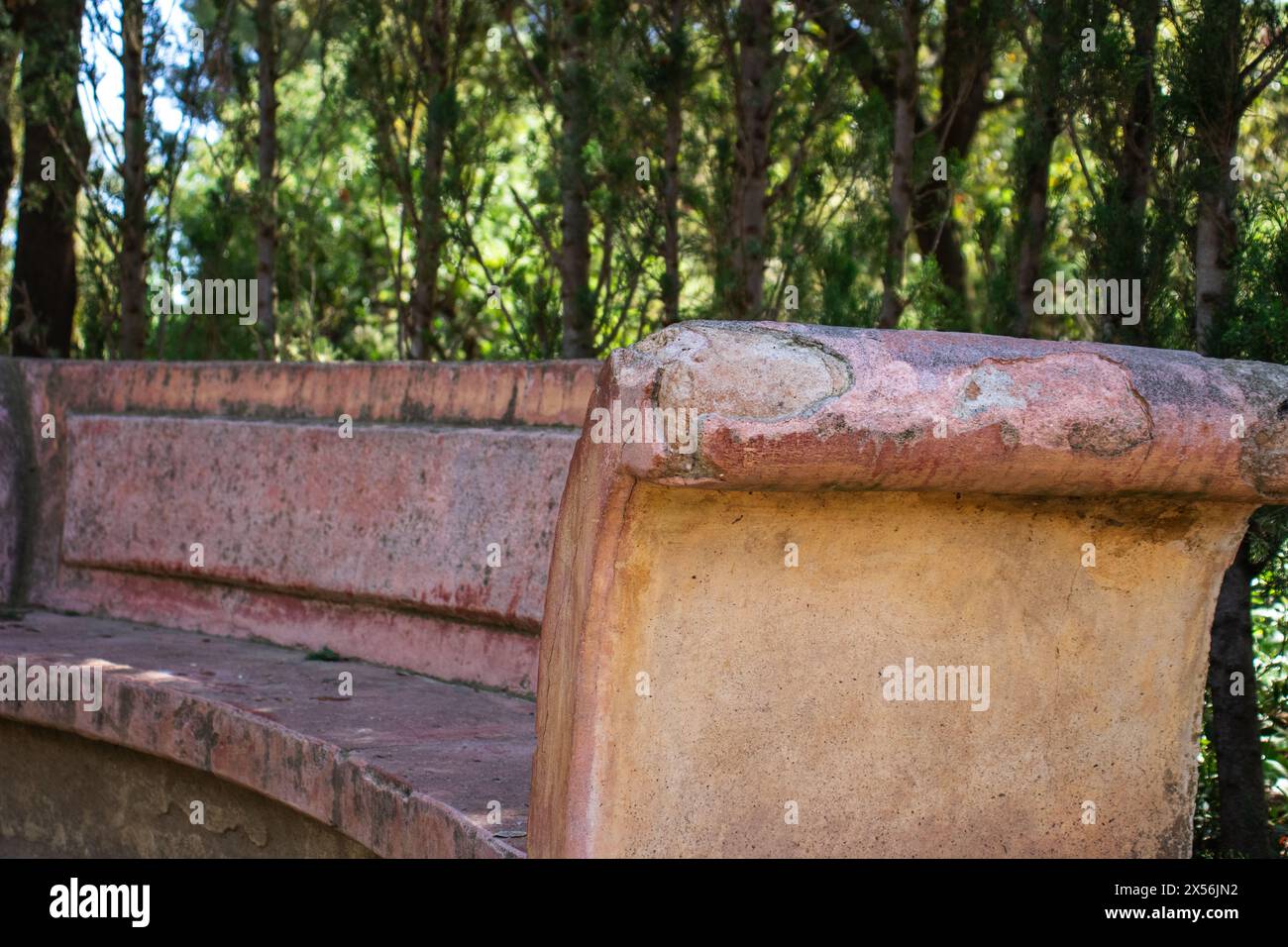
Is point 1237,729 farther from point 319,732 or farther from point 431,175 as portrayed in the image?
point 431,175

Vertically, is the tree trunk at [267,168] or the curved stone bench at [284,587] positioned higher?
the tree trunk at [267,168]

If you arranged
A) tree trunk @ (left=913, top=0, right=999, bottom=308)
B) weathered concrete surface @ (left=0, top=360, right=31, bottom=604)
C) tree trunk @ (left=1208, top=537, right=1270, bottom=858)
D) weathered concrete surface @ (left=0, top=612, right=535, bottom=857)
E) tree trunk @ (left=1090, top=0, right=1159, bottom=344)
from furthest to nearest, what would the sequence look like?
1. tree trunk @ (left=913, top=0, right=999, bottom=308)
2. weathered concrete surface @ (left=0, top=360, right=31, bottom=604)
3. tree trunk @ (left=1090, top=0, right=1159, bottom=344)
4. tree trunk @ (left=1208, top=537, right=1270, bottom=858)
5. weathered concrete surface @ (left=0, top=612, right=535, bottom=857)

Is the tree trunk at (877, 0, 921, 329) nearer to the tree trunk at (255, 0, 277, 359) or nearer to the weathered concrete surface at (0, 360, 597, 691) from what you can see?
the weathered concrete surface at (0, 360, 597, 691)

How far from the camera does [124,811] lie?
4.54 m

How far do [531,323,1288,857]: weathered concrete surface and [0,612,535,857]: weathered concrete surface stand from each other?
523 millimetres

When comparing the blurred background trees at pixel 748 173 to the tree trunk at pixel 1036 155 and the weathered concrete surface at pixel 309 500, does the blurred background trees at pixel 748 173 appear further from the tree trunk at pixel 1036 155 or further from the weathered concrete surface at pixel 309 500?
the weathered concrete surface at pixel 309 500

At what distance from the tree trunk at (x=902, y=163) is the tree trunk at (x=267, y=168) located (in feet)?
12.8

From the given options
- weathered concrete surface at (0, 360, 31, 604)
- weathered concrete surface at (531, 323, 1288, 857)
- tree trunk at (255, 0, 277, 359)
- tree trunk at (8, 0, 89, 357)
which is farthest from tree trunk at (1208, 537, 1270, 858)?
tree trunk at (8, 0, 89, 357)

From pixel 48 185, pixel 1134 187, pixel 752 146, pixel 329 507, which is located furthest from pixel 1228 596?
pixel 48 185

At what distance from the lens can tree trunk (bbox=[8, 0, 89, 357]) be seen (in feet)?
29.4

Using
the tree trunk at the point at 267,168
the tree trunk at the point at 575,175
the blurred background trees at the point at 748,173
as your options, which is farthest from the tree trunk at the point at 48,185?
the tree trunk at the point at 575,175

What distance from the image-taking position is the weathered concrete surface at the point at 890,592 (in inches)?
88.0

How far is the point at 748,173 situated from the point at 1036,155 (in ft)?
5.19
